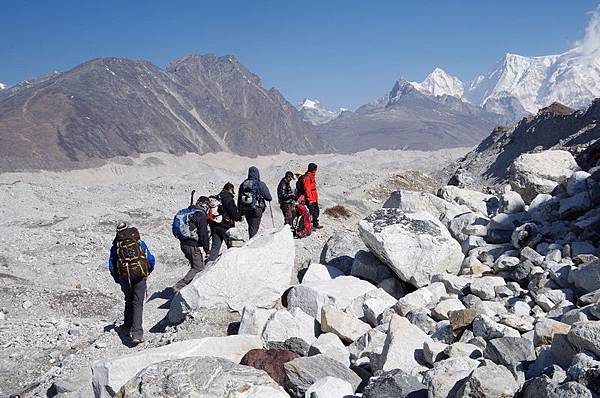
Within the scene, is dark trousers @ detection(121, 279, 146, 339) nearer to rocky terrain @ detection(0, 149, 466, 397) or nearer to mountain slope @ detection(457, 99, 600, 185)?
rocky terrain @ detection(0, 149, 466, 397)

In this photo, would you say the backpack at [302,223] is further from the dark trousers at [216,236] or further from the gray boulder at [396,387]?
the gray boulder at [396,387]

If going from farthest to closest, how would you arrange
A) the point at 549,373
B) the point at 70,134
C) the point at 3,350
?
the point at 70,134 → the point at 3,350 → the point at 549,373

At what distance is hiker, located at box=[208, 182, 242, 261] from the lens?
34.9ft

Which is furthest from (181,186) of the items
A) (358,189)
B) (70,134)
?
(70,134)

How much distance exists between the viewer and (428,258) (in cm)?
782

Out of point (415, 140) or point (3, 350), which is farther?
point (415, 140)

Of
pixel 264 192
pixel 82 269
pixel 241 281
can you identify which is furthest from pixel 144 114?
pixel 241 281

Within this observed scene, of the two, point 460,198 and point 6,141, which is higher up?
point 6,141

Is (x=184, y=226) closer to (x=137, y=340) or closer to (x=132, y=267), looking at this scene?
(x=132, y=267)

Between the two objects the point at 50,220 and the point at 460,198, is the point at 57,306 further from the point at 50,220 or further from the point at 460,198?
the point at 50,220

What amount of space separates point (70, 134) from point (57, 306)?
6955 cm

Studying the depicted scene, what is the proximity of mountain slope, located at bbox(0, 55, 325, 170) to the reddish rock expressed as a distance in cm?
6333

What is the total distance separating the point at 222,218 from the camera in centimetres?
1071

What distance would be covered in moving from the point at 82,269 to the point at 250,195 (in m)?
7.08
